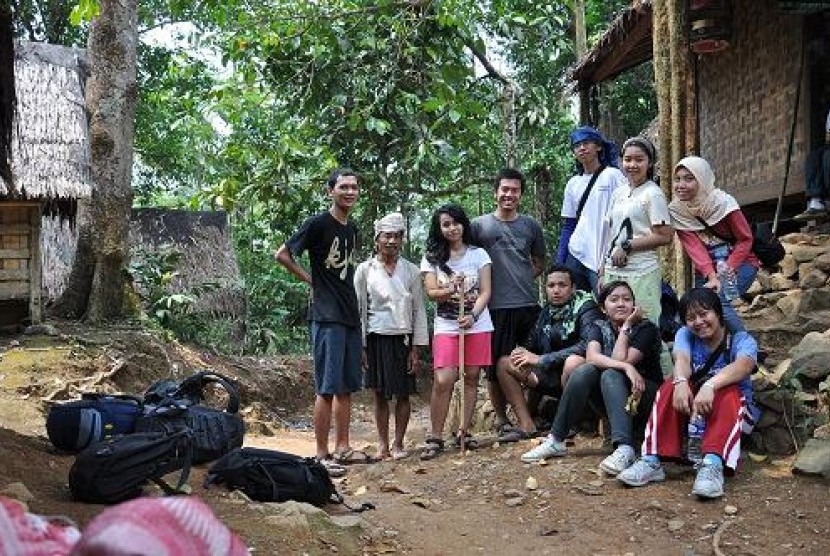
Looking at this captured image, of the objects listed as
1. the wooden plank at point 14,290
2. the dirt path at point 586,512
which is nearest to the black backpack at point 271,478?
the dirt path at point 586,512

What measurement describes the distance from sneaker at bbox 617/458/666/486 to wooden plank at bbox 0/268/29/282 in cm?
834

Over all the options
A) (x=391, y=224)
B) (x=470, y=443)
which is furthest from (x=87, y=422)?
(x=470, y=443)

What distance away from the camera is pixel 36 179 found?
10.3 meters

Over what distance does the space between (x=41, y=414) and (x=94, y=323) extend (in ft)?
10.4

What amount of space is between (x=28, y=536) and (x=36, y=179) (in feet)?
32.0

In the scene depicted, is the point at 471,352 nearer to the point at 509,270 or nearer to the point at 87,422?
the point at 509,270

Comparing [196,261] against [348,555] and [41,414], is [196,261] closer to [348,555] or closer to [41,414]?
[41,414]

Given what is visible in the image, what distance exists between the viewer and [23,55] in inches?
471

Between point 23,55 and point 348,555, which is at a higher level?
point 23,55

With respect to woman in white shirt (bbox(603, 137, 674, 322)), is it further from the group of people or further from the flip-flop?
the flip-flop

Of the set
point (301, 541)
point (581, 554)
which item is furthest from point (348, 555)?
point (581, 554)

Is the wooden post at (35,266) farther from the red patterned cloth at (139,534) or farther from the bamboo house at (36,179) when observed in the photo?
the red patterned cloth at (139,534)

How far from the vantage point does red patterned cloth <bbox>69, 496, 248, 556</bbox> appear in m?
1.40

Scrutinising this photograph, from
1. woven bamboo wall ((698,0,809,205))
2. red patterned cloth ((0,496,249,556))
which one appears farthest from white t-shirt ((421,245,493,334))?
woven bamboo wall ((698,0,809,205))
